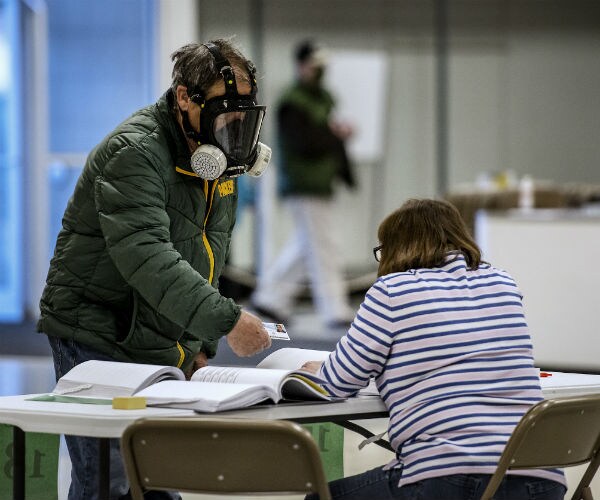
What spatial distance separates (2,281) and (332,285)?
2.89 metres

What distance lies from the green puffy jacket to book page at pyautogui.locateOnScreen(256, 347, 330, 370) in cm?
22

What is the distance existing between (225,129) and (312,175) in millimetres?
5150

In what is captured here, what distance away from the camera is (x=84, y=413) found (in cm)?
210

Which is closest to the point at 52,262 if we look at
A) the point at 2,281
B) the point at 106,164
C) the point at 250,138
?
the point at 106,164

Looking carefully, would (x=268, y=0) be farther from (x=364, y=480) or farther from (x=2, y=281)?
(x=364, y=480)

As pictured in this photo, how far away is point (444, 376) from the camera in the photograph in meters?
2.16

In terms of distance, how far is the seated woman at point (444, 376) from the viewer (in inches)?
83.6

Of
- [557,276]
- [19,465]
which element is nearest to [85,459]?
[19,465]

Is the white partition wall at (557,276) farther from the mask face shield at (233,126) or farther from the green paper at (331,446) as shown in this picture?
the mask face shield at (233,126)

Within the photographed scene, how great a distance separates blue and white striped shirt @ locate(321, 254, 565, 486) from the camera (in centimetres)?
213

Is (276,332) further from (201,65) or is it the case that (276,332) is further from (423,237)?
(201,65)

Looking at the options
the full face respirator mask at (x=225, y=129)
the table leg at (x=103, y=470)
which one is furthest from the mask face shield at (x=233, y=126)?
the table leg at (x=103, y=470)

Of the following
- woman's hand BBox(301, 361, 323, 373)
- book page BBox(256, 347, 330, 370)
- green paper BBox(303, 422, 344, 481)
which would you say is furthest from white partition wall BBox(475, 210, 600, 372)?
woman's hand BBox(301, 361, 323, 373)

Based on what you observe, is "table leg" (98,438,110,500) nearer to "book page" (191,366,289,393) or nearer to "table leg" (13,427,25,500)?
"table leg" (13,427,25,500)
